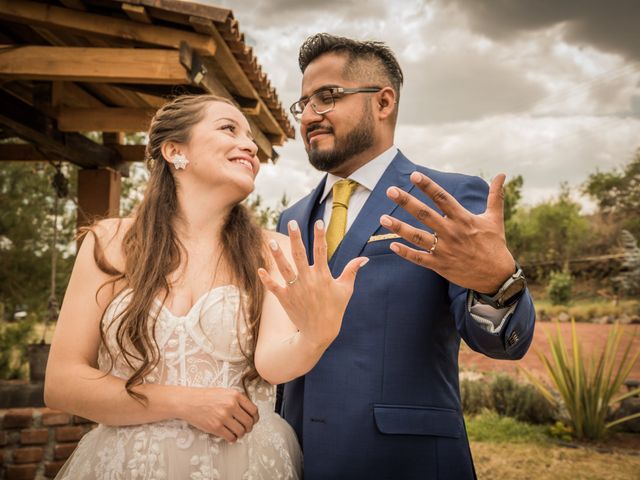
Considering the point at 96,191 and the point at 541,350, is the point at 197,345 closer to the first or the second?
the point at 96,191

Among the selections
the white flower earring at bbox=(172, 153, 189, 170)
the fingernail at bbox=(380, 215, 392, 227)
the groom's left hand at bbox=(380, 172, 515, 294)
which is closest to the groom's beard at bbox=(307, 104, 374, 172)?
the white flower earring at bbox=(172, 153, 189, 170)

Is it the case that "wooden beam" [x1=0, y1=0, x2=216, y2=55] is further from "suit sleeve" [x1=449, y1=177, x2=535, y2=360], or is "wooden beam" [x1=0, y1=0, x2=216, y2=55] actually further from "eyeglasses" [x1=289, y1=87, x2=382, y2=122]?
"suit sleeve" [x1=449, y1=177, x2=535, y2=360]

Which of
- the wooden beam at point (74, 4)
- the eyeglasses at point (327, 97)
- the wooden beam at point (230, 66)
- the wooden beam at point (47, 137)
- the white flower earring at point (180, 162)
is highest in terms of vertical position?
the wooden beam at point (74, 4)

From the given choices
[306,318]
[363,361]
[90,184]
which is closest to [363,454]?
[363,361]

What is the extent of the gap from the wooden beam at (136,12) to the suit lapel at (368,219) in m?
2.16

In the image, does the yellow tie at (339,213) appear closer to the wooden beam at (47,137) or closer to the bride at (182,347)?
the bride at (182,347)

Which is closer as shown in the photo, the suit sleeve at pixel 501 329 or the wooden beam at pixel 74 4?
the suit sleeve at pixel 501 329

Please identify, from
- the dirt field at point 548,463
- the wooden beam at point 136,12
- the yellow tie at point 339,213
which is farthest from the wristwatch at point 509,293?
the dirt field at point 548,463

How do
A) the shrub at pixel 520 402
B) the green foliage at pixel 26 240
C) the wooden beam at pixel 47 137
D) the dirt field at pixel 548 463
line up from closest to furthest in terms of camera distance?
1. the wooden beam at pixel 47 137
2. the dirt field at pixel 548 463
3. the shrub at pixel 520 402
4. the green foliage at pixel 26 240

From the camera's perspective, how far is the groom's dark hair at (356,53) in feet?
7.53

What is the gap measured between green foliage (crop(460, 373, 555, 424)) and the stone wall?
4783mm

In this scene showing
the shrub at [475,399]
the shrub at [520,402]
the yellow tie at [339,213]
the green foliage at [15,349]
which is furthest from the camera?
the shrub at [475,399]

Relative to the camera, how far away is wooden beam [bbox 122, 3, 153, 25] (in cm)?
321

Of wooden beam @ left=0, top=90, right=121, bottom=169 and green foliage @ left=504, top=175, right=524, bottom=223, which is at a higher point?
green foliage @ left=504, top=175, right=524, bottom=223
